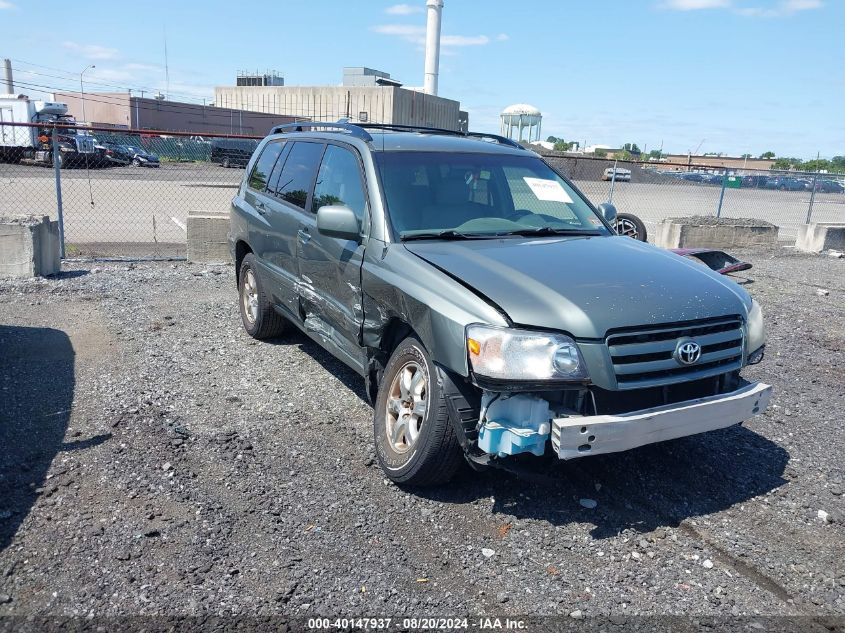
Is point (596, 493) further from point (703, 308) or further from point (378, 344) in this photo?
point (378, 344)

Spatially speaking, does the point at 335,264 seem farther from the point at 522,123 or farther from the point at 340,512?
the point at 522,123

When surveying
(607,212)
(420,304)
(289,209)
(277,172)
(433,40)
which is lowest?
(420,304)

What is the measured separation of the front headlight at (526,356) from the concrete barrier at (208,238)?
25.4ft

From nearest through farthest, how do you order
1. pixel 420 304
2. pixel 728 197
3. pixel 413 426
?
pixel 420 304
pixel 413 426
pixel 728 197

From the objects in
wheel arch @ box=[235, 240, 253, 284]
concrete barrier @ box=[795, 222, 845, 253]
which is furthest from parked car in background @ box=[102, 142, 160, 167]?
wheel arch @ box=[235, 240, 253, 284]

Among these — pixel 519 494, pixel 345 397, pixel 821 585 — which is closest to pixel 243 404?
pixel 345 397

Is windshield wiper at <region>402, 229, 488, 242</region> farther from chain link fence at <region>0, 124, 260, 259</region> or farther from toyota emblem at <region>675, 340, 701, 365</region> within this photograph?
chain link fence at <region>0, 124, 260, 259</region>

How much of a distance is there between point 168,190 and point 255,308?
60.1ft

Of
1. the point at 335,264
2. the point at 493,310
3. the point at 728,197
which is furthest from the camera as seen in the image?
the point at 728,197

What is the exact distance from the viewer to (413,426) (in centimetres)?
388

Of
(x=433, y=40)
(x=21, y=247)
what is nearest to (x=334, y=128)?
(x=21, y=247)

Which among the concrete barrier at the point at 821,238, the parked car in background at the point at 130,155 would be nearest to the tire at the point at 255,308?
the concrete barrier at the point at 821,238

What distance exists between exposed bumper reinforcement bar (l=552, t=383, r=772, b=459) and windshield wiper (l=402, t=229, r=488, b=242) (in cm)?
152

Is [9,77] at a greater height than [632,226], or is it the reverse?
[9,77]
